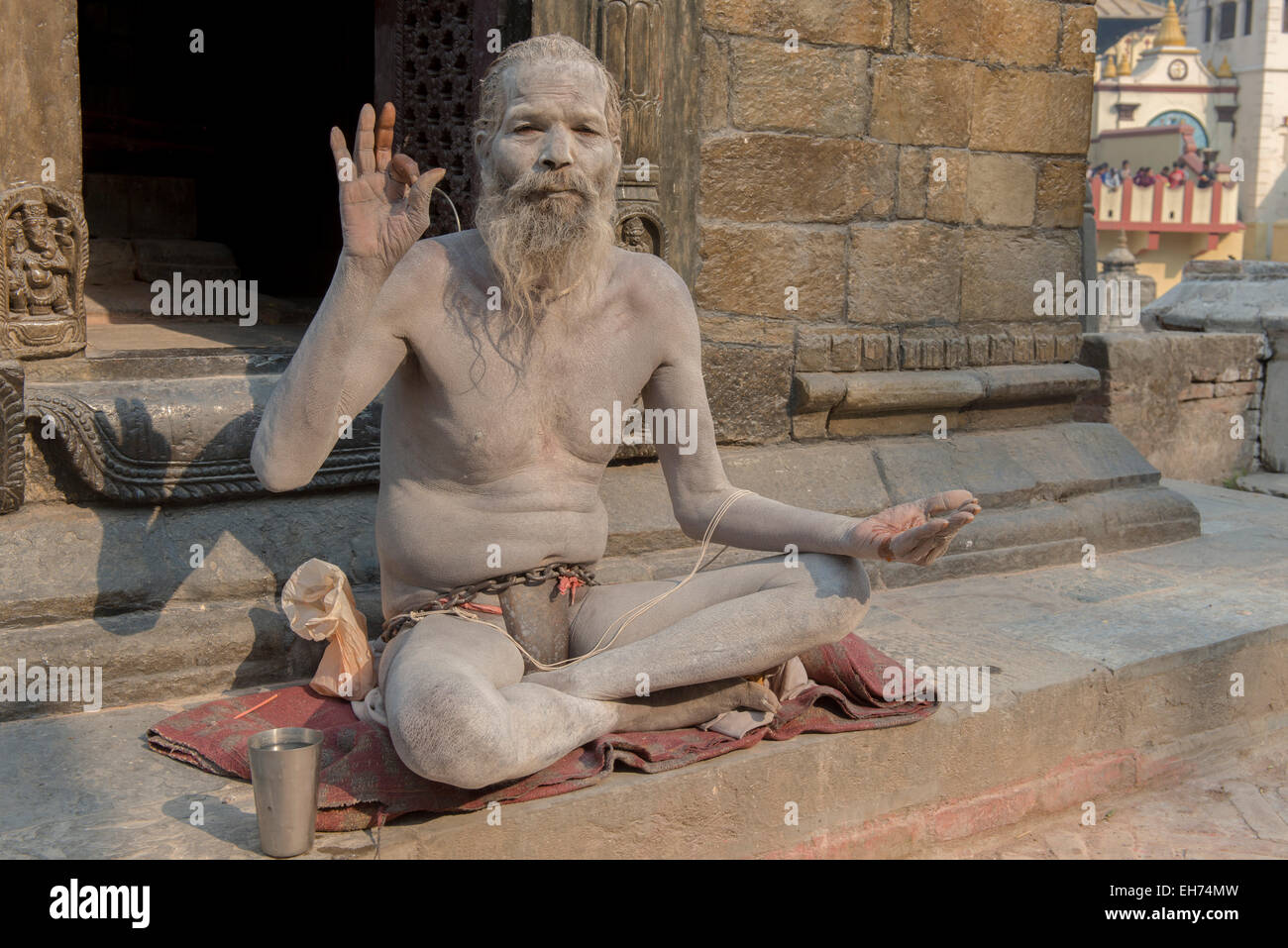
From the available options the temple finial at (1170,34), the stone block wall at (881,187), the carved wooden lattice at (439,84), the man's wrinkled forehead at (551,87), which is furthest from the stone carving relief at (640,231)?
the temple finial at (1170,34)

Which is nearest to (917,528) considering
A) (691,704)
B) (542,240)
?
(691,704)

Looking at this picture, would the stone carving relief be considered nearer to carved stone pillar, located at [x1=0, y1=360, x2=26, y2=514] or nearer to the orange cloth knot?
the orange cloth knot

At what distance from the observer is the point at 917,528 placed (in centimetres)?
270

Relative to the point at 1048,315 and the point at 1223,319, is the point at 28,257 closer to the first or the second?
the point at 1048,315

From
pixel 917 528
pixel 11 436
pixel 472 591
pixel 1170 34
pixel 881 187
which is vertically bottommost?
pixel 472 591

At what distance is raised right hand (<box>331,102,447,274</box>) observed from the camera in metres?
2.55

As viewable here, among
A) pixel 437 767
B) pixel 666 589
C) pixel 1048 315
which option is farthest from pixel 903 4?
pixel 437 767

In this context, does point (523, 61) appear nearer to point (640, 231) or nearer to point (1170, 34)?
point (640, 231)

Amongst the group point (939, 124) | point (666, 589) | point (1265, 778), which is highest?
point (939, 124)

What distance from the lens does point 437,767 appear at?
7.93 feet

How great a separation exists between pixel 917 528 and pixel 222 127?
5.81 m

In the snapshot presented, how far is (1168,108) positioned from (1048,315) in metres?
44.6

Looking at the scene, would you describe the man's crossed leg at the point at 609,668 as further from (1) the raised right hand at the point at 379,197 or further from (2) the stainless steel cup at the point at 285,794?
(1) the raised right hand at the point at 379,197

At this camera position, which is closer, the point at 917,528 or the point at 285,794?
the point at 285,794
